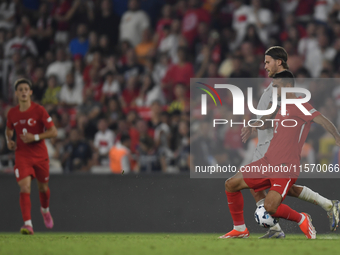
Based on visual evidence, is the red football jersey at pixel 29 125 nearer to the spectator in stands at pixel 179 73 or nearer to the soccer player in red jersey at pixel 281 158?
the soccer player in red jersey at pixel 281 158

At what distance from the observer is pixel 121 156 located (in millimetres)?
9430

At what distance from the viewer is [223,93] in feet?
27.4

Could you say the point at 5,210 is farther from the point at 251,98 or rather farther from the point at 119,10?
the point at 119,10

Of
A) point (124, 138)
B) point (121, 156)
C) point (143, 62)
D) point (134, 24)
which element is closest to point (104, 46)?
point (134, 24)

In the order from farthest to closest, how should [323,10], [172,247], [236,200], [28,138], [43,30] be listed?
[43,30], [323,10], [28,138], [236,200], [172,247]

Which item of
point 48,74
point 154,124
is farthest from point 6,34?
point 154,124

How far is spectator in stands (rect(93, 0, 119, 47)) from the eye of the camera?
1337 centimetres

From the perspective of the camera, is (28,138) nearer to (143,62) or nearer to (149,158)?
(149,158)

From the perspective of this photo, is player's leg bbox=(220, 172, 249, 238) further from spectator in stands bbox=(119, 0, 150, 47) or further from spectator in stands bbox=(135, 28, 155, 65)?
spectator in stands bbox=(119, 0, 150, 47)

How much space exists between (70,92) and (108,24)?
2326 millimetres

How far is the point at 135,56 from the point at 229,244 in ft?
24.1

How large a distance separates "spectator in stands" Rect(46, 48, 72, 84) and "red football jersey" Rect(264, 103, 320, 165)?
7534mm

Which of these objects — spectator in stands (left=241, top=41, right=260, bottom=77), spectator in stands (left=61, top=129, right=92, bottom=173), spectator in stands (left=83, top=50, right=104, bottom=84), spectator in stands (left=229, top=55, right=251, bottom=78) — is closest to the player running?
spectator in stands (left=61, top=129, right=92, bottom=173)

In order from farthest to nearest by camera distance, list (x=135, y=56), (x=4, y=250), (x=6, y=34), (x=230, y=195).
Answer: (x=6, y=34), (x=135, y=56), (x=230, y=195), (x=4, y=250)
